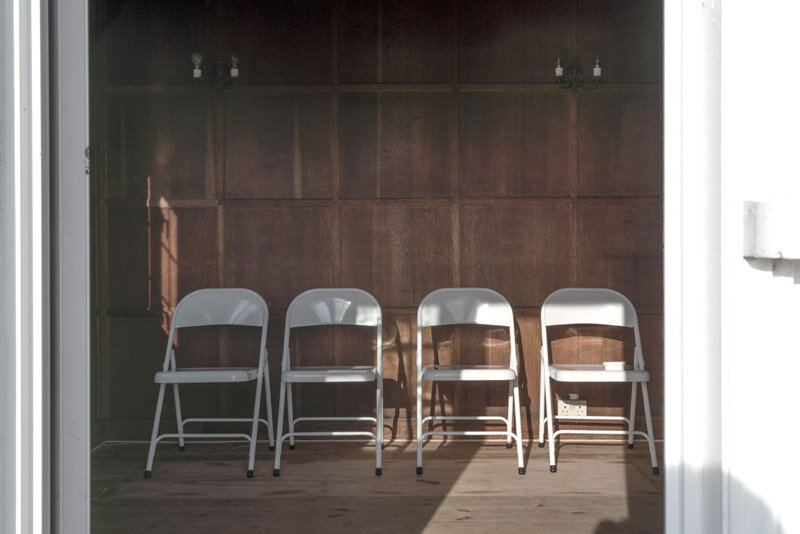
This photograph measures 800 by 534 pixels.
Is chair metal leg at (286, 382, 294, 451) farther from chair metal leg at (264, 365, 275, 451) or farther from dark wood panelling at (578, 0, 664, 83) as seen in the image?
dark wood panelling at (578, 0, 664, 83)

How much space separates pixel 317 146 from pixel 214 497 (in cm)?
198

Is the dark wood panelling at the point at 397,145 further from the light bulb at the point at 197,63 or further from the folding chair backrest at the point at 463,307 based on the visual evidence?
the light bulb at the point at 197,63

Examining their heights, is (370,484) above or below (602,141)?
below

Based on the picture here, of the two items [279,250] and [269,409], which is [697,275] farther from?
[279,250]

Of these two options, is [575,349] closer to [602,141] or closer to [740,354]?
[602,141]

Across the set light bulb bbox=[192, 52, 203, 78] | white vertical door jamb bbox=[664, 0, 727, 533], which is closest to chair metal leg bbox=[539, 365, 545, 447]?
light bulb bbox=[192, 52, 203, 78]

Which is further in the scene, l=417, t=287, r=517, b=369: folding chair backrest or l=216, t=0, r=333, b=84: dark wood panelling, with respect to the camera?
l=216, t=0, r=333, b=84: dark wood panelling

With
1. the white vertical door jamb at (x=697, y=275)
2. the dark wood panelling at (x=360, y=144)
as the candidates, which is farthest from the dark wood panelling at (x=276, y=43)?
the white vertical door jamb at (x=697, y=275)

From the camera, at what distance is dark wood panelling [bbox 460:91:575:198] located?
178 inches

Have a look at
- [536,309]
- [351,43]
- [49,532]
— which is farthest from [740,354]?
[351,43]

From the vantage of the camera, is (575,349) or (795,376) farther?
(575,349)

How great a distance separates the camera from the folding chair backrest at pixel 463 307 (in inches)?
168

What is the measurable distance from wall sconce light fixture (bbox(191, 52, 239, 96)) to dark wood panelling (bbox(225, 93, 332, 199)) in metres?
0.08

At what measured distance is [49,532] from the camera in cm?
150
